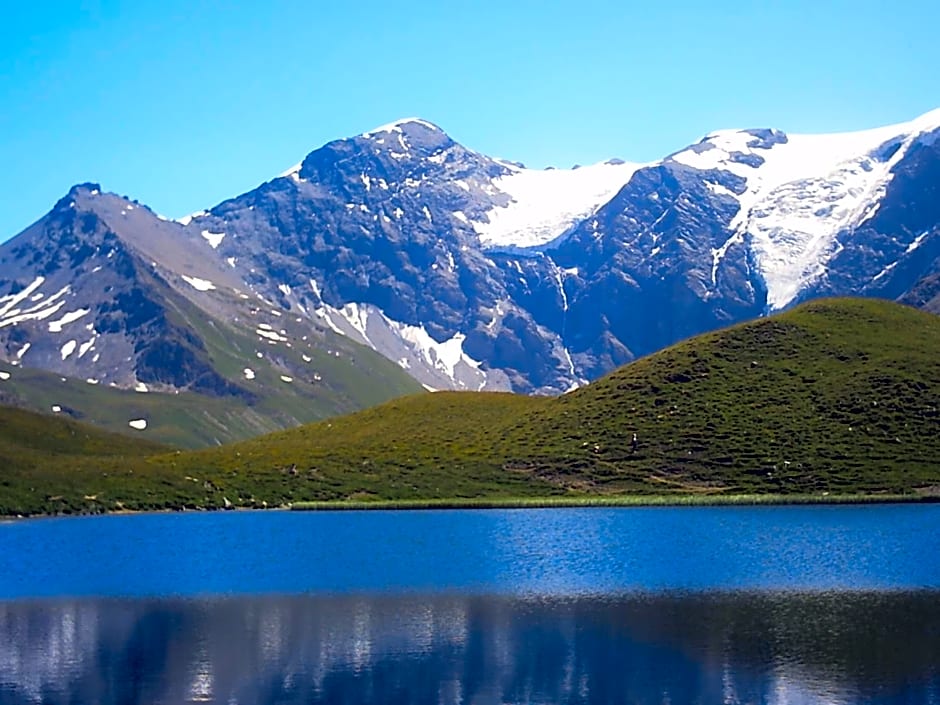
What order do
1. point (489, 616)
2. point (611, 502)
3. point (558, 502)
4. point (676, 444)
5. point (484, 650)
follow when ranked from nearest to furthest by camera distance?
point (484, 650)
point (489, 616)
point (611, 502)
point (558, 502)
point (676, 444)

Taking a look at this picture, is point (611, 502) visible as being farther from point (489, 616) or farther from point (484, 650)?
point (484, 650)

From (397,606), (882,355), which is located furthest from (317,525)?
(882,355)

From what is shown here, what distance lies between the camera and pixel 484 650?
55875mm

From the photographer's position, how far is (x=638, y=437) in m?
172

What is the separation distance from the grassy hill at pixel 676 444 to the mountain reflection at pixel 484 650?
84.7 meters

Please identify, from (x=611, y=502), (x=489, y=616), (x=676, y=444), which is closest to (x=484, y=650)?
(x=489, y=616)

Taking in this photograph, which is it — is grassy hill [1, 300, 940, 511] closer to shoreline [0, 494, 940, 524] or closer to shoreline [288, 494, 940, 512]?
shoreline [0, 494, 940, 524]

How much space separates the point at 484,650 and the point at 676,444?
114161 mm

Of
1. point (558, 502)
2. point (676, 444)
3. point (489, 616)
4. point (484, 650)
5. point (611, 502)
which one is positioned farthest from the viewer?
point (676, 444)

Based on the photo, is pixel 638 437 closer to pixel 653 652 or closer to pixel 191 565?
pixel 191 565

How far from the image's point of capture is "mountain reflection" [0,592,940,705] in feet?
157

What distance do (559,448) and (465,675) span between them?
12325 cm

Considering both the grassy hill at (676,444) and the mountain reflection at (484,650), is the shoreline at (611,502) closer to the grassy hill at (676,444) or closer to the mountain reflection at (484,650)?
the grassy hill at (676,444)

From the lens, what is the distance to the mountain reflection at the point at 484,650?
4784 centimetres
